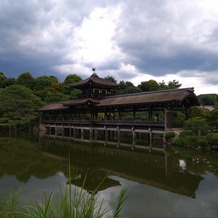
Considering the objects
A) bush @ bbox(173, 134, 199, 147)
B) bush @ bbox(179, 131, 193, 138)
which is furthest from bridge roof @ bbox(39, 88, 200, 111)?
bush @ bbox(173, 134, 199, 147)

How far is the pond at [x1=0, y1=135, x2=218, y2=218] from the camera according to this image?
26.2 ft

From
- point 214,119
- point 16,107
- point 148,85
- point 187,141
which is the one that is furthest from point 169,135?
point 148,85

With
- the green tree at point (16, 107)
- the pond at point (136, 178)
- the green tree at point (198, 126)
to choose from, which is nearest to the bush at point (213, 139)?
the green tree at point (198, 126)

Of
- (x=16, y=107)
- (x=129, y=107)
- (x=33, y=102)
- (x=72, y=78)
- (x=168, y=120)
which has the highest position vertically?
(x=72, y=78)

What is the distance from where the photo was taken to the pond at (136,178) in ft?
26.2

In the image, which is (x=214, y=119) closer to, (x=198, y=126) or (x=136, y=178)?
(x=198, y=126)

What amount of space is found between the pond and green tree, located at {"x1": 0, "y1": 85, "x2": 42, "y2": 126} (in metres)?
21.0

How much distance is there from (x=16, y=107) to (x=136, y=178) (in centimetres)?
3134

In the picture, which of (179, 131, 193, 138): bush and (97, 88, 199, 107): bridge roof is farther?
(97, 88, 199, 107): bridge roof

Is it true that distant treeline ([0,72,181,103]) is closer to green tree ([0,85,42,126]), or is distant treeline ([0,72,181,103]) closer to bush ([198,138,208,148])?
green tree ([0,85,42,126])

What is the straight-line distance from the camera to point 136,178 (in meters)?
11.6

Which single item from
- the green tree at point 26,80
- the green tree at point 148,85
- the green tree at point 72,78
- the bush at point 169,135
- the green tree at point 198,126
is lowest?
the bush at point 169,135

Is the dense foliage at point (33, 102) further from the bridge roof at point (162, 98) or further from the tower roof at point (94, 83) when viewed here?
the tower roof at point (94, 83)

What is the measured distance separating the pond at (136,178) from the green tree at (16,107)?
826 inches
